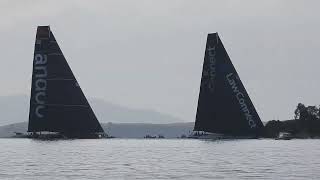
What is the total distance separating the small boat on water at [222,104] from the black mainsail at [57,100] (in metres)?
22.1

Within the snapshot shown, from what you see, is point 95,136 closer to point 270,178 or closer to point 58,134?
point 58,134

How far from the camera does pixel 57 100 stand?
154125 mm

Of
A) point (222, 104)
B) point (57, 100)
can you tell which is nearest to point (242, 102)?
point (222, 104)

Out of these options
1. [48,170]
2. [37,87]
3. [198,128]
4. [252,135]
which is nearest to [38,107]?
[37,87]

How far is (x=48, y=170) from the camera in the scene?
55156mm

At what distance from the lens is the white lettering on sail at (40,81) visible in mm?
154375

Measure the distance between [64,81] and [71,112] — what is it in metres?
6.37

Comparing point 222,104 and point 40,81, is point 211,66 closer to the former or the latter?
point 222,104

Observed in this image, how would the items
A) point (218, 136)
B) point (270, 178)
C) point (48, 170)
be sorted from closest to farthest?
point (270, 178)
point (48, 170)
point (218, 136)

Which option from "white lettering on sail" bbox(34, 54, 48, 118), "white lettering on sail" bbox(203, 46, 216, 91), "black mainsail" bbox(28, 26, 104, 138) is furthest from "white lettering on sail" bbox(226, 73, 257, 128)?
"white lettering on sail" bbox(34, 54, 48, 118)

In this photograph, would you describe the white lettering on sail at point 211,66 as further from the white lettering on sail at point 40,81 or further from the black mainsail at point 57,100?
the white lettering on sail at point 40,81

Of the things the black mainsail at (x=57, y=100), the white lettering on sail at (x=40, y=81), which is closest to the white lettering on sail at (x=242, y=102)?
the black mainsail at (x=57, y=100)

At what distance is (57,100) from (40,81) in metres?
5.01

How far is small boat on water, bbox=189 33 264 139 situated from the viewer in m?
151
